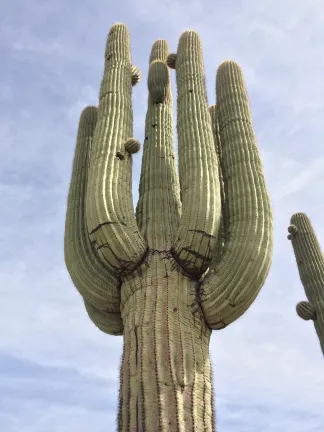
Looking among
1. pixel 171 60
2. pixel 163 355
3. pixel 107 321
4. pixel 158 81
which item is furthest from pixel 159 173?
pixel 163 355

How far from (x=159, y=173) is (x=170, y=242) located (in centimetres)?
101

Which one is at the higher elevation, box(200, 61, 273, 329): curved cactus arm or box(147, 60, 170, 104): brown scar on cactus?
box(147, 60, 170, 104): brown scar on cactus

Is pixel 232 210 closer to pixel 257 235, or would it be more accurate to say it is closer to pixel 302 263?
pixel 257 235

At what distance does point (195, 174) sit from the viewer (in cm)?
525

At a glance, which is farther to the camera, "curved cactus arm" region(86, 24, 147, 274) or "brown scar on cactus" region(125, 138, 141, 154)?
"brown scar on cactus" region(125, 138, 141, 154)

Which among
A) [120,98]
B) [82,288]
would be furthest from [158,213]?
[120,98]

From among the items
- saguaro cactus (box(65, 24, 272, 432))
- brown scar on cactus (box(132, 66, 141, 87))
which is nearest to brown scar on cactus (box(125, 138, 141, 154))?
saguaro cactus (box(65, 24, 272, 432))

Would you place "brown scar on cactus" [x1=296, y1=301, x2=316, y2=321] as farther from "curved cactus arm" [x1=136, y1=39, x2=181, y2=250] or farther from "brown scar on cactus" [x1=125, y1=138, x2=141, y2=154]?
"brown scar on cactus" [x1=125, y1=138, x2=141, y2=154]

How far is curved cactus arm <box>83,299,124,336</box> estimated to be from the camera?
552 cm

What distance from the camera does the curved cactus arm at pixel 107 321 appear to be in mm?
5516

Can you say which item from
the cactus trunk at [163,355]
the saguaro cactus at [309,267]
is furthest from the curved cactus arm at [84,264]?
the saguaro cactus at [309,267]

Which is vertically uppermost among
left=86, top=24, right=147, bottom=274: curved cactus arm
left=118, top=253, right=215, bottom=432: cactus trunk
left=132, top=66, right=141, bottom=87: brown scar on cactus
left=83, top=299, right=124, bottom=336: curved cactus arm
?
left=132, top=66, right=141, bottom=87: brown scar on cactus

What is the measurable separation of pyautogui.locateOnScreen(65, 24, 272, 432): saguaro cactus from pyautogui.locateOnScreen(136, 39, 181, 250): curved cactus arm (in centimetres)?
2

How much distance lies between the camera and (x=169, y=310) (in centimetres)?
461
